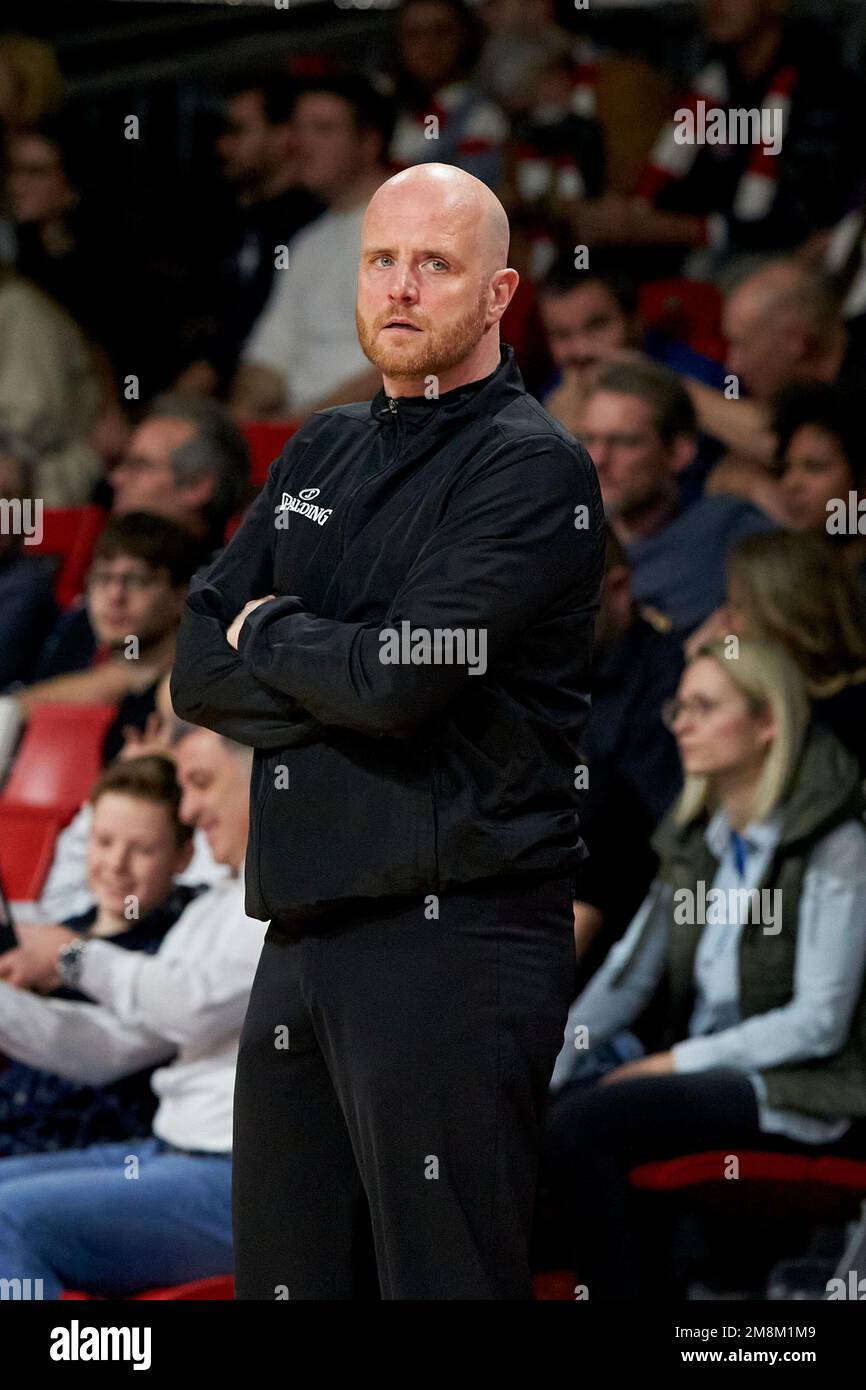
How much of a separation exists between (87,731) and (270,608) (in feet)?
6.78

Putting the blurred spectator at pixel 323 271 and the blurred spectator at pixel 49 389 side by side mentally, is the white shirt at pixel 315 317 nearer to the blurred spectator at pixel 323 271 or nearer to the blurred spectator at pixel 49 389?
the blurred spectator at pixel 323 271

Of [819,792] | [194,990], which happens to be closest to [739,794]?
[819,792]

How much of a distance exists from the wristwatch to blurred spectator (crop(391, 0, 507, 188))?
229 centimetres

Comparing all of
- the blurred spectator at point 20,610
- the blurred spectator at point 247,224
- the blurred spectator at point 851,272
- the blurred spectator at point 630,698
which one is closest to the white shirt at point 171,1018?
the blurred spectator at point 630,698

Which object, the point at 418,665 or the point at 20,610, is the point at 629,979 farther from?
the point at 418,665

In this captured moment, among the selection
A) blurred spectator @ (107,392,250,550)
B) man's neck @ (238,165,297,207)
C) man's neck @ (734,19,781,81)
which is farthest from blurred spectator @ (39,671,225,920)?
man's neck @ (734,19,781,81)

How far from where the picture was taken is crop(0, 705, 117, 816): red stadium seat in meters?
3.78

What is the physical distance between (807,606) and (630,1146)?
1029mm

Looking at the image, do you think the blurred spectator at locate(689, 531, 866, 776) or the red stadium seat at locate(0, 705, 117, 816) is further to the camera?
the red stadium seat at locate(0, 705, 117, 816)

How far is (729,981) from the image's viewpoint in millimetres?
3254

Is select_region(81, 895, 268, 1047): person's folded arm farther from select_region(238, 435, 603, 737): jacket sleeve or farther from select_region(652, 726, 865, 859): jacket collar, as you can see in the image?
select_region(238, 435, 603, 737): jacket sleeve

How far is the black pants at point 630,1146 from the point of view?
119 inches

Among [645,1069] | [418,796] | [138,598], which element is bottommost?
[645,1069]

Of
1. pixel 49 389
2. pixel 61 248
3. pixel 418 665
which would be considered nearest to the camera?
pixel 418 665
